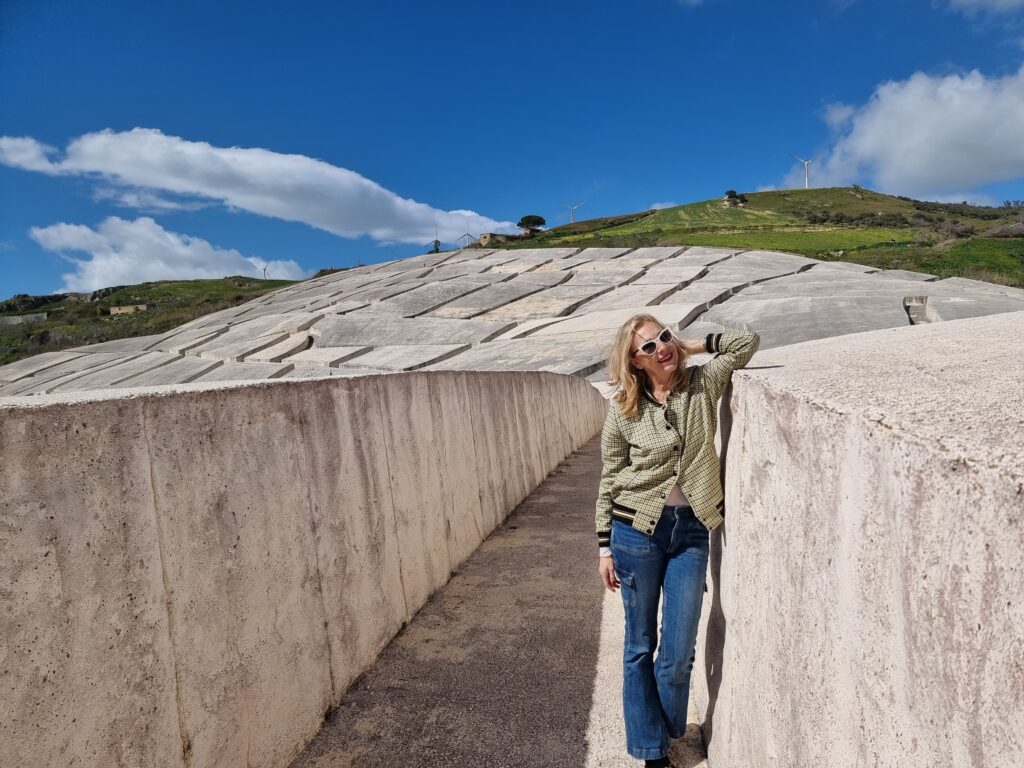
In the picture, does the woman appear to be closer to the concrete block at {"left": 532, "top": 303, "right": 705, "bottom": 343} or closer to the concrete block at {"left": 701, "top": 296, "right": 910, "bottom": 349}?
the concrete block at {"left": 701, "top": 296, "right": 910, "bottom": 349}

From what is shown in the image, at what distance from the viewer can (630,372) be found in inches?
125

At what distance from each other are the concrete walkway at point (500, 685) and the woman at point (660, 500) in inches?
16.2

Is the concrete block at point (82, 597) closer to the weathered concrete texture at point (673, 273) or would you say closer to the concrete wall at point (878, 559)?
the concrete wall at point (878, 559)

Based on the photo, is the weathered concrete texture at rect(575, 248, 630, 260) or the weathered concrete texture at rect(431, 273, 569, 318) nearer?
the weathered concrete texture at rect(431, 273, 569, 318)

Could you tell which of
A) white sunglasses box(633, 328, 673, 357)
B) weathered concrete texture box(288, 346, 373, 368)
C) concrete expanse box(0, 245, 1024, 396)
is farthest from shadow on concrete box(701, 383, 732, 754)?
weathered concrete texture box(288, 346, 373, 368)

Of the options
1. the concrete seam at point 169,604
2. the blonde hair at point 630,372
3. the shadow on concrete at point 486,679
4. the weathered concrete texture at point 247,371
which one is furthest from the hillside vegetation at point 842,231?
the concrete seam at point 169,604

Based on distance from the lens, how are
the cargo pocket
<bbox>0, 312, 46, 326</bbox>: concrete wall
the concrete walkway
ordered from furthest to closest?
<bbox>0, 312, 46, 326</bbox>: concrete wall → the concrete walkway → the cargo pocket

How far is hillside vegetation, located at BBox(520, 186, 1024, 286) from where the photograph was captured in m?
48.0

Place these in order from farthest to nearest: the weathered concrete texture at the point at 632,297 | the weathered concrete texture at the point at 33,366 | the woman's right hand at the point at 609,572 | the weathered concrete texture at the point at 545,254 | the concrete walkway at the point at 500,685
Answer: the weathered concrete texture at the point at 545,254
the weathered concrete texture at the point at 33,366
the weathered concrete texture at the point at 632,297
the concrete walkway at the point at 500,685
the woman's right hand at the point at 609,572

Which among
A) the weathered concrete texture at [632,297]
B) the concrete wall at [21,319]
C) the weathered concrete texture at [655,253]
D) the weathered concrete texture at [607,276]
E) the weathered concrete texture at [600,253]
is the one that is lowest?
the weathered concrete texture at [632,297]

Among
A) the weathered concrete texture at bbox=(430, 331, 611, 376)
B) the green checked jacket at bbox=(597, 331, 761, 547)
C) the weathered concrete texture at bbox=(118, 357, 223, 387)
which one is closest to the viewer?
the green checked jacket at bbox=(597, 331, 761, 547)

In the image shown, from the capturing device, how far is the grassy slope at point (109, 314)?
4397 cm

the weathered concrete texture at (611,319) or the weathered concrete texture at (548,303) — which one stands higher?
the weathered concrete texture at (548,303)

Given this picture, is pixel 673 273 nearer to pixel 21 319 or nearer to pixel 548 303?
pixel 548 303
